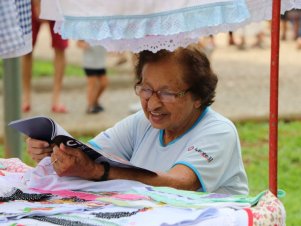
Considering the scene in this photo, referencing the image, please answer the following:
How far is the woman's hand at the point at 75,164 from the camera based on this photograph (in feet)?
10.3

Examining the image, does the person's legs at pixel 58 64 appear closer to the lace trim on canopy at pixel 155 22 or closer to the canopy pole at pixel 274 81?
the lace trim on canopy at pixel 155 22

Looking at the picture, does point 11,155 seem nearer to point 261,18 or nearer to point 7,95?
point 7,95

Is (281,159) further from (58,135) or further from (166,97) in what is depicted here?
(58,135)

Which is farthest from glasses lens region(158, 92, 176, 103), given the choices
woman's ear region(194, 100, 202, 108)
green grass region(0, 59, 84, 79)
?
green grass region(0, 59, 84, 79)

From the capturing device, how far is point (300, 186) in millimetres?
6016

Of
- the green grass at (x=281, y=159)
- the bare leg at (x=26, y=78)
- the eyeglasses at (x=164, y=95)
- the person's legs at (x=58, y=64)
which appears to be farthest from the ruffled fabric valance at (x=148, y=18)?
the bare leg at (x=26, y=78)

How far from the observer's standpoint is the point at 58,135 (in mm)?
3158

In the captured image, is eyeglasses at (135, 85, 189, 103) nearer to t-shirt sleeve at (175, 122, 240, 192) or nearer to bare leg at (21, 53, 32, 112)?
t-shirt sleeve at (175, 122, 240, 192)

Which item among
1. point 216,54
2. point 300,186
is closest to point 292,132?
point 300,186

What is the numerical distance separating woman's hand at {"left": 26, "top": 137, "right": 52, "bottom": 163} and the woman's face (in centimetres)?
43

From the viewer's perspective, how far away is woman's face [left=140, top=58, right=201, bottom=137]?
3383mm

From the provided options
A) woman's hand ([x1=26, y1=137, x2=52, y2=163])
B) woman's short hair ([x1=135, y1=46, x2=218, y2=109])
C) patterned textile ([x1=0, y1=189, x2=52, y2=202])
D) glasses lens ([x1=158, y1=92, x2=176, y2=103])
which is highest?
woman's short hair ([x1=135, y1=46, x2=218, y2=109])

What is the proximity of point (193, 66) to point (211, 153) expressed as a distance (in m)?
0.40

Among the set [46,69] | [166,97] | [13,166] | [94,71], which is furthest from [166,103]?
[46,69]
